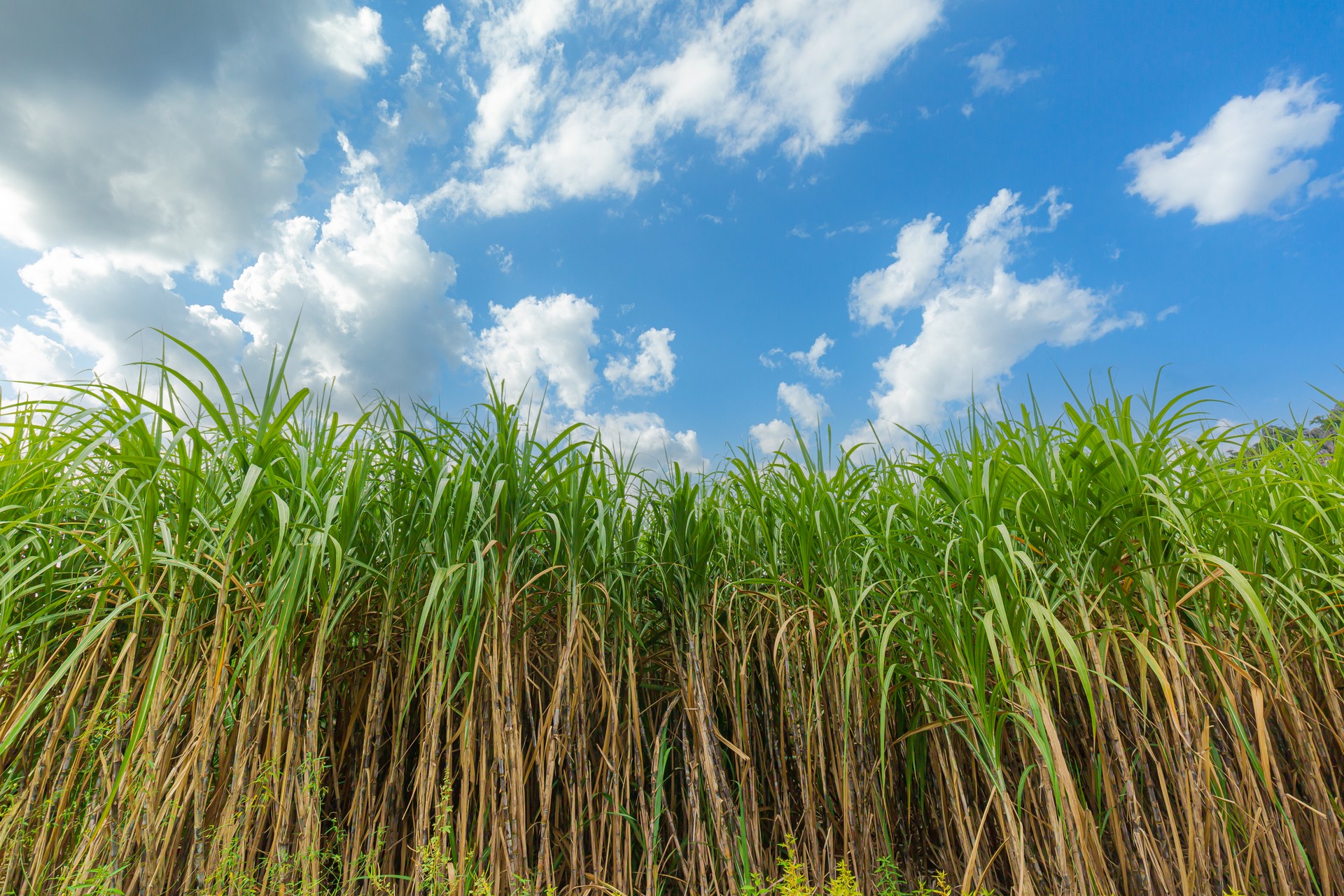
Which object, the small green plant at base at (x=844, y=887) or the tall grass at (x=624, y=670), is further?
the tall grass at (x=624, y=670)

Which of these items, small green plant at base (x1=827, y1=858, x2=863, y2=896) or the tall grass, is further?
the tall grass

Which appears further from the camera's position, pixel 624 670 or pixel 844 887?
pixel 624 670

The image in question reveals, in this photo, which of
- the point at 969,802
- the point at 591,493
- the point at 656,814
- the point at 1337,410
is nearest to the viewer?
the point at 656,814

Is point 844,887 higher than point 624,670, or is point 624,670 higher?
point 624,670

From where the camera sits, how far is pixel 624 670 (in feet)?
7.22

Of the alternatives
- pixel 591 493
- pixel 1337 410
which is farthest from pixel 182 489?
pixel 1337 410

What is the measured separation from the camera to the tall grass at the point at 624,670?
1.57 metres

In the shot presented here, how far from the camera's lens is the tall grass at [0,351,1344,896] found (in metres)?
1.57

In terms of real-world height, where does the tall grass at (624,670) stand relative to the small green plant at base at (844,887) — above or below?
above

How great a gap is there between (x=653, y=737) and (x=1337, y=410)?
3.46 m

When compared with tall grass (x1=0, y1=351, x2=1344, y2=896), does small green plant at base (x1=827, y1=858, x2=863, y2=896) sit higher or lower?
lower

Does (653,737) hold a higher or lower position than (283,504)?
lower

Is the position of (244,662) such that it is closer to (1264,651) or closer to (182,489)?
(182,489)

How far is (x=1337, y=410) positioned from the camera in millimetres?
2629
